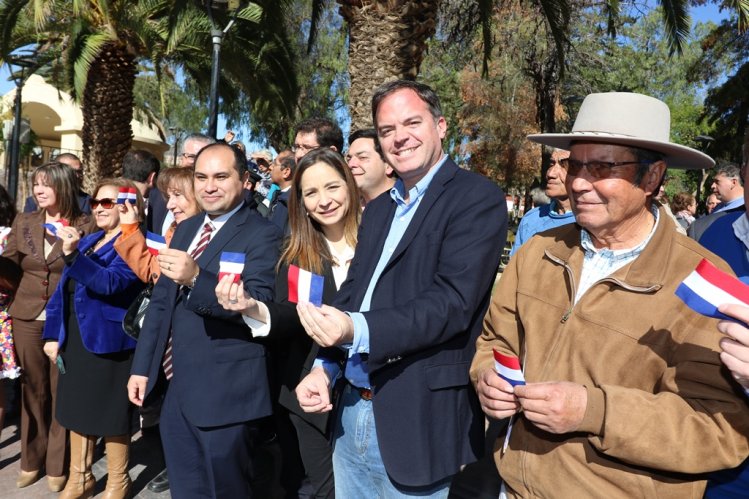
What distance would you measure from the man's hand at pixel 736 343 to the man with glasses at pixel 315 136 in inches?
128

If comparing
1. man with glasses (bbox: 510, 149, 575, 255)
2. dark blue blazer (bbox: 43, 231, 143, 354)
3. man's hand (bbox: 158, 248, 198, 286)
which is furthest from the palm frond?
man's hand (bbox: 158, 248, 198, 286)

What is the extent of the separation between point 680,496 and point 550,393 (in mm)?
467

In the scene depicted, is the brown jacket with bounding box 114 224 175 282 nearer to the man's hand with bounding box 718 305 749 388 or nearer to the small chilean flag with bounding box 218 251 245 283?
the small chilean flag with bounding box 218 251 245 283

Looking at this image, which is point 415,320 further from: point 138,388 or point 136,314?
point 136,314

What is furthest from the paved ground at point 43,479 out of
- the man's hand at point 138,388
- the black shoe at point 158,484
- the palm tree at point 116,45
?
the palm tree at point 116,45

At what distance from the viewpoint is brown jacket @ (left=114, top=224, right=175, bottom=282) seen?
3.44m

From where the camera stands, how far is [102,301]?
354 cm

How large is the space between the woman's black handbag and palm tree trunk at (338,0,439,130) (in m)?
3.29

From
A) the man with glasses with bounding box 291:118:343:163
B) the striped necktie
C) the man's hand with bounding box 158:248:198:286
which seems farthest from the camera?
the man with glasses with bounding box 291:118:343:163

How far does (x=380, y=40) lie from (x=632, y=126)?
4502 mm

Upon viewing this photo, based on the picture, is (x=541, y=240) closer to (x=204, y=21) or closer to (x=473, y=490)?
(x=473, y=490)

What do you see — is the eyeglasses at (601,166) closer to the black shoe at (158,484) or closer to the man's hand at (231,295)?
the man's hand at (231,295)

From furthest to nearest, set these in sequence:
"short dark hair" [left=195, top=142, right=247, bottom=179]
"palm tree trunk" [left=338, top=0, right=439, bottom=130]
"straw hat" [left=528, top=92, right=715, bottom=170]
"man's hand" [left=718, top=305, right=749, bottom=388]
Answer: "palm tree trunk" [left=338, top=0, right=439, bottom=130] → "short dark hair" [left=195, top=142, right=247, bottom=179] → "straw hat" [left=528, top=92, right=715, bottom=170] → "man's hand" [left=718, top=305, right=749, bottom=388]

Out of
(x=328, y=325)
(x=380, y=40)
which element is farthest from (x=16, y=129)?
(x=328, y=325)
